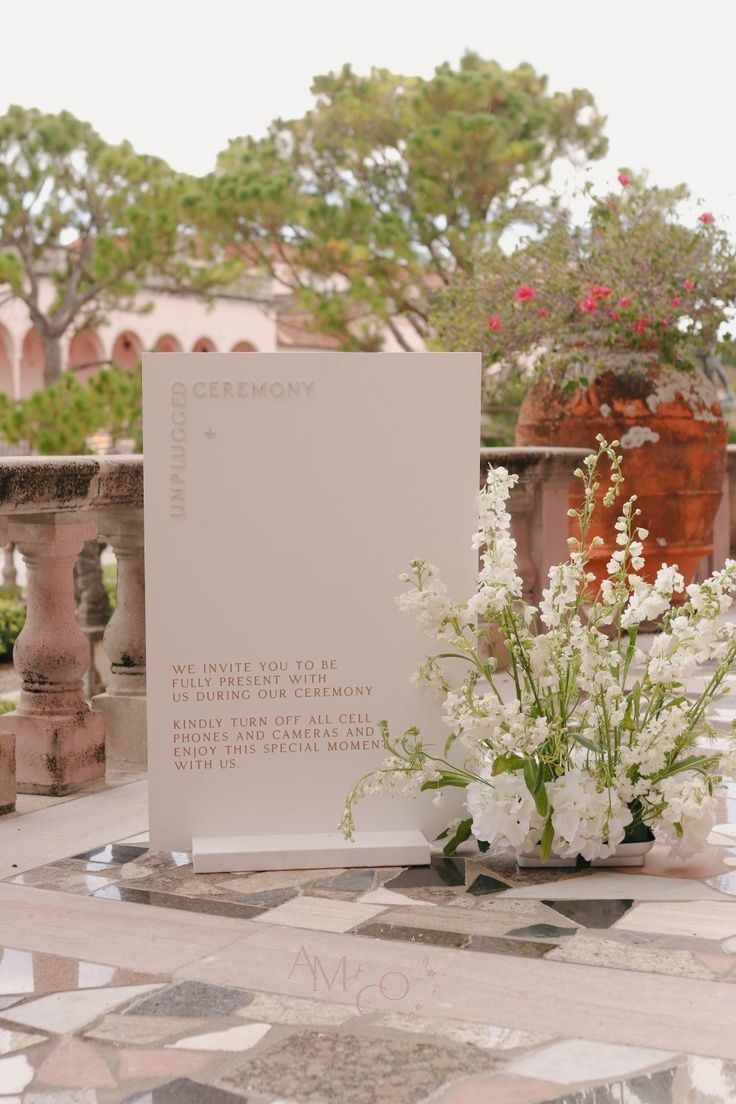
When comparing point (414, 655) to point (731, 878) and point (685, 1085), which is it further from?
point (685, 1085)

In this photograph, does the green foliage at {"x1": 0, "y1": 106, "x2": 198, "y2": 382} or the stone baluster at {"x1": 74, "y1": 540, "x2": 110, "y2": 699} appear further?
the green foliage at {"x1": 0, "y1": 106, "x2": 198, "y2": 382}

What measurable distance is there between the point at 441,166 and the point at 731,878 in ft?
56.5

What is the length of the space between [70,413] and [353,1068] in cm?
1512

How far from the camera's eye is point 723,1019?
250 centimetres

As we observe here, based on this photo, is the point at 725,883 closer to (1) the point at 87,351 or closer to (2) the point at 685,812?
(2) the point at 685,812

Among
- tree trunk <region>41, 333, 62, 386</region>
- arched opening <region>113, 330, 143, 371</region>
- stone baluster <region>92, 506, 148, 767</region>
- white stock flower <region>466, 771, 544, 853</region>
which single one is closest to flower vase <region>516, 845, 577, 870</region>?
white stock flower <region>466, 771, 544, 853</region>

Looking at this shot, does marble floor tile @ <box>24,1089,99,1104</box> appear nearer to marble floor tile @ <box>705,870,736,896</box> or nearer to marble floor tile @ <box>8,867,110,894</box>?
marble floor tile @ <box>8,867,110,894</box>

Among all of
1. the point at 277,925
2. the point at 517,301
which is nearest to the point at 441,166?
the point at 517,301

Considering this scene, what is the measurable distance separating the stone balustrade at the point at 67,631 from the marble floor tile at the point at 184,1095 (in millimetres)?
1810

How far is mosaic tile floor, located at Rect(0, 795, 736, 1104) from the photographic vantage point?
2260 mm

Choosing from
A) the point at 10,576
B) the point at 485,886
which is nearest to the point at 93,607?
the point at 10,576

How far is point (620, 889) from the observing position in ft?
10.7

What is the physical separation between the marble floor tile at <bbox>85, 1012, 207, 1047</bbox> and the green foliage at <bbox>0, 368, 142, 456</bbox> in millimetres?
14502

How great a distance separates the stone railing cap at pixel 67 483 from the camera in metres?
3.94
